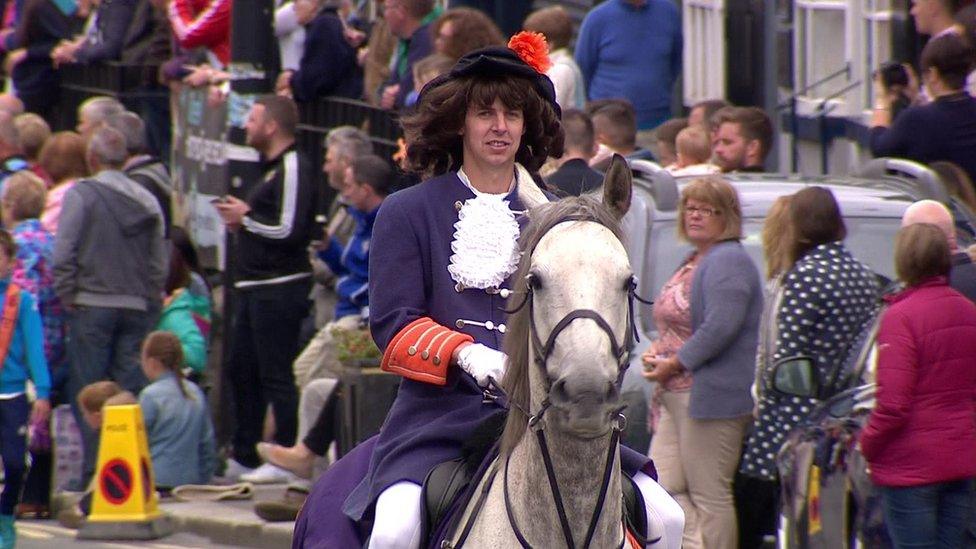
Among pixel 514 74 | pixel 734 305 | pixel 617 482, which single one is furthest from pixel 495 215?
pixel 734 305

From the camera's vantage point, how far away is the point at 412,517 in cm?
561

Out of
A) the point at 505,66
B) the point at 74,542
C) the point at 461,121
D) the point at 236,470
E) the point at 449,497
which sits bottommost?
the point at 74,542

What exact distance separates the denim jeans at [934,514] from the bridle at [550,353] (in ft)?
8.18

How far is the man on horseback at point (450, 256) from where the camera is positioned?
228 inches

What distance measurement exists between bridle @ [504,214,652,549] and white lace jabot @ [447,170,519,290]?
0.61 metres

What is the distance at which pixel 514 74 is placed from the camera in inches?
235

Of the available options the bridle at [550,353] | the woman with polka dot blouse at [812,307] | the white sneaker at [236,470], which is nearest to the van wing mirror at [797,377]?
the woman with polka dot blouse at [812,307]

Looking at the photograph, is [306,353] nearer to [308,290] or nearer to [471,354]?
[308,290]

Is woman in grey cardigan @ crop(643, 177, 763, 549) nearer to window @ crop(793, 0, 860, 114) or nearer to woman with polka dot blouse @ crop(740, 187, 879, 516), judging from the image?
woman with polka dot blouse @ crop(740, 187, 879, 516)

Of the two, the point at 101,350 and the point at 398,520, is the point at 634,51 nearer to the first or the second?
the point at 101,350

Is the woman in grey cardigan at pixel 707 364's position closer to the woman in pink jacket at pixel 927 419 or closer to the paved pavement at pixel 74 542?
the woman in pink jacket at pixel 927 419

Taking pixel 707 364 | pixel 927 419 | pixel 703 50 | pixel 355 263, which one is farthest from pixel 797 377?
pixel 703 50

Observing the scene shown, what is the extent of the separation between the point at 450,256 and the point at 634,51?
9804 mm

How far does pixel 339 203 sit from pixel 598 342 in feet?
29.5
